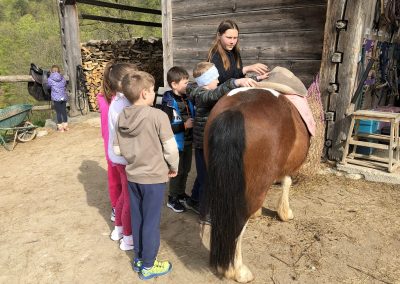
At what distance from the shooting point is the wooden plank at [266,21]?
4383 mm

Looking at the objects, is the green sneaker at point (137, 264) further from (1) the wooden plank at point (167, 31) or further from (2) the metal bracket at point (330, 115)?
(1) the wooden plank at point (167, 31)

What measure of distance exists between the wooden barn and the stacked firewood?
15.3ft

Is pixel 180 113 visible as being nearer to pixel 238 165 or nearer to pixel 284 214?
pixel 238 165

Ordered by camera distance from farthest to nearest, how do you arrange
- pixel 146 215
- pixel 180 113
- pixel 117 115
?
1. pixel 180 113
2. pixel 117 115
3. pixel 146 215

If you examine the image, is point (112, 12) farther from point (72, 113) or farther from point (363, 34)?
point (363, 34)

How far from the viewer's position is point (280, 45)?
15.6ft

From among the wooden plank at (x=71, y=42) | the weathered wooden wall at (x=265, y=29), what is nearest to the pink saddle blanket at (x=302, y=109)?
the weathered wooden wall at (x=265, y=29)

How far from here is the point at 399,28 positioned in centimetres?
564

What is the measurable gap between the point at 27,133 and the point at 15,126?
1.01 feet

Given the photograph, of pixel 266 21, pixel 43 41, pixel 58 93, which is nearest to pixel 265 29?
pixel 266 21

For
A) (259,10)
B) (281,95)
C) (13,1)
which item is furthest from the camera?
(13,1)

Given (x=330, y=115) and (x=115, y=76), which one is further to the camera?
(x=330, y=115)

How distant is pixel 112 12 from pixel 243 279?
803 inches

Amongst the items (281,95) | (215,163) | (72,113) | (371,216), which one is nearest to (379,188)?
(371,216)
